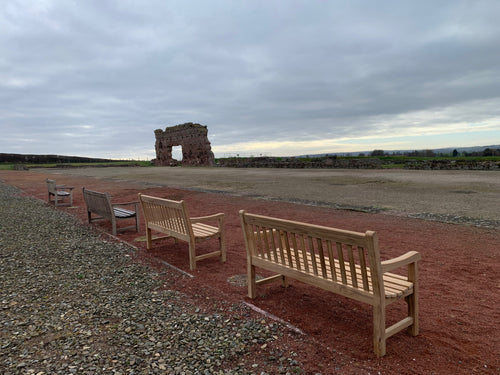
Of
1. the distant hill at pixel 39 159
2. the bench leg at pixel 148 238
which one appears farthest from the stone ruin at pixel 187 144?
the bench leg at pixel 148 238

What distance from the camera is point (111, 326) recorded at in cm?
287

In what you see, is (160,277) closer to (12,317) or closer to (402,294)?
(12,317)

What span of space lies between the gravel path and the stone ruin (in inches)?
1437

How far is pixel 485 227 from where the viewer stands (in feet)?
19.6

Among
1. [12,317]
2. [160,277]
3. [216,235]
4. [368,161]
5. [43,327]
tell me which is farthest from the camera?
[368,161]

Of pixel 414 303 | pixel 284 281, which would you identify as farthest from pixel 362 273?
pixel 284 281

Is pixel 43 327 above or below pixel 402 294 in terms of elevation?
below

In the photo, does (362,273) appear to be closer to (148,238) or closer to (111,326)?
(111,326)

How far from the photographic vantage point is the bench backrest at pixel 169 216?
434 centimetres

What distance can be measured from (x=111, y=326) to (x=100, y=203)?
4.51 m

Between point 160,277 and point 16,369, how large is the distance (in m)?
1.88

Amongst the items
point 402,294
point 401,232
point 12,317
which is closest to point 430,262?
point 401,232

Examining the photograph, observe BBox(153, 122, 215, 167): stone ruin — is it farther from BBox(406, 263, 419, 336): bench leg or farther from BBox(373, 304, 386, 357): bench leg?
BBox(373, 304, 386, 357): bench leg

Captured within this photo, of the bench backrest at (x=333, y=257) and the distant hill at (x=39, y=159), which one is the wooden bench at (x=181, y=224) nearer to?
the bench backrest at (x=333, y=257)
